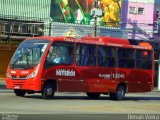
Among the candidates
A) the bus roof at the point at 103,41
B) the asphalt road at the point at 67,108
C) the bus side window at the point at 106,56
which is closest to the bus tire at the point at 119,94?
the bus side window at the point at 106,56

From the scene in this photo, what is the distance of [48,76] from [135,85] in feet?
22.4

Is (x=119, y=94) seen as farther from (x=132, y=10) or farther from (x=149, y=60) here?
(x=132, y=10)

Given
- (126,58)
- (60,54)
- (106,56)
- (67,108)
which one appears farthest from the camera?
(126,58)

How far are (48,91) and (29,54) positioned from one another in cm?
196

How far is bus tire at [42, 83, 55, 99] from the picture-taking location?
26.0 m

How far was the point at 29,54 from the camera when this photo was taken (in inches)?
1027

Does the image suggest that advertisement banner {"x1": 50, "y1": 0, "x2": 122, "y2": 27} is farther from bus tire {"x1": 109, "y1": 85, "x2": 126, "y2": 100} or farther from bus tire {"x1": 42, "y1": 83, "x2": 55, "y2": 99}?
bus tire {"x1": 42, "y1": 83, "x2": 55, "y2": 99}

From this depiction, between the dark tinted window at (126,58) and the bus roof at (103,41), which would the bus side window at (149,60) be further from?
the dark tinted window at (126,58)

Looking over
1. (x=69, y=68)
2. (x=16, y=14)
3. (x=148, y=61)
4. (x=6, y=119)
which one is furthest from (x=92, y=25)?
(x=6, y=119)

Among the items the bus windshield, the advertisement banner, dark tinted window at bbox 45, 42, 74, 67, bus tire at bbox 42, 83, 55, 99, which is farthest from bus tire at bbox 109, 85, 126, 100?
the advertisement banner

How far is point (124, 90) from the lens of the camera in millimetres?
30344

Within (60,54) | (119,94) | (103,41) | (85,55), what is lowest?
(119,94)

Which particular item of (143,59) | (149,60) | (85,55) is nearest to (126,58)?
(143,59)

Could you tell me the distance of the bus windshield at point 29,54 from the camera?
1018 inches
